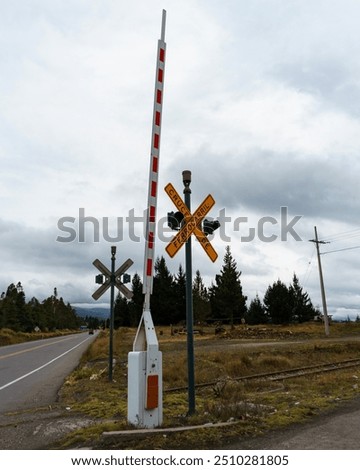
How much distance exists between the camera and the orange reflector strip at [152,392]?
586cm

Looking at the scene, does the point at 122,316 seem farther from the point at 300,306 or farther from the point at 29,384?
the point at 29,384

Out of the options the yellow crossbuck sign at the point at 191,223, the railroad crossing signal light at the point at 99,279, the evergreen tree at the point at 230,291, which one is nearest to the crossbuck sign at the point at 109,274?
the railroad crossing signal light at the point at 99,279

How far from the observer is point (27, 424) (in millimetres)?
7250

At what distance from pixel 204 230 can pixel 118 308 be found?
10087 centimetres

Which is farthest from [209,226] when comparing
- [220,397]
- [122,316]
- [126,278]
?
[122,316]

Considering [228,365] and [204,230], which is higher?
[204,230]

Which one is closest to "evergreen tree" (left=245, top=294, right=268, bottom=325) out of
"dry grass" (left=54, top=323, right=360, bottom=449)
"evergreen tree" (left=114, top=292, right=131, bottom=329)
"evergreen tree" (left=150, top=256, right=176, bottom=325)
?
"evergreen tree" (left=150, top=256, right=176, bottom=325)

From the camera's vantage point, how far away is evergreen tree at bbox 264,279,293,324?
76438 millimetres

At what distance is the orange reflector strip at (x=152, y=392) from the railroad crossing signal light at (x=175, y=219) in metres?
2.43

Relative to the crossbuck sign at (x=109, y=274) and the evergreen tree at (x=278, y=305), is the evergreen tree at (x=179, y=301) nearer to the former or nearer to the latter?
the evergreen tree at (x=278, y=305)

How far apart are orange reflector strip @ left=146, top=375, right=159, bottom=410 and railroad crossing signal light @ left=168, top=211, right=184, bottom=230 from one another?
7.98 ft

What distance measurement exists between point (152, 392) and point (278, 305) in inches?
2904
